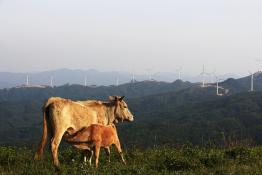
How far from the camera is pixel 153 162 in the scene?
49.5ft

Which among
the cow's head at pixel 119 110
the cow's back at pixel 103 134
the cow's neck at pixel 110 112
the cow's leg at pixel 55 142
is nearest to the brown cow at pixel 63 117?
the cow's leg at pixel 55 142

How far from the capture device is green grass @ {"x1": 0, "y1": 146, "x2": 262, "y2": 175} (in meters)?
12.9

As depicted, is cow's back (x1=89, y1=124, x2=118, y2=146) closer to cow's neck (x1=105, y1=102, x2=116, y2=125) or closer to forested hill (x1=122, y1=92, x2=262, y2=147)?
cow's neck (x1=105, y1=102, x2=116, y2=125)

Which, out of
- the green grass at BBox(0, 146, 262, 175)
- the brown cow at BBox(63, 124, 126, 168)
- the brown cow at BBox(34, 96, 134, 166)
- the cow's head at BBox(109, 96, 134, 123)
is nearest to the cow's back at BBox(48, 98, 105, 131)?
the brown cow at BBox(34, 96, 134, 166)

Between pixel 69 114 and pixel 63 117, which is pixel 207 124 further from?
pixel 63 117

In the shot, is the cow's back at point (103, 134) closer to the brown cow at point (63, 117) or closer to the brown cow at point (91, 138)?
the brown cow at point (91, 138)

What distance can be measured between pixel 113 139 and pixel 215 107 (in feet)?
505

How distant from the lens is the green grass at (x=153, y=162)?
1291 cm

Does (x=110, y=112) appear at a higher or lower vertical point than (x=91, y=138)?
higher

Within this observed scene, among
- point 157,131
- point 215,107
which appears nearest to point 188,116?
point 215,107

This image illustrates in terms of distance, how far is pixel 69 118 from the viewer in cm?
1536

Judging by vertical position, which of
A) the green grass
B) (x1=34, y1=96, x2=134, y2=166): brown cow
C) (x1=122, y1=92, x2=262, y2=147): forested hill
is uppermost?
(x1=34, y1=96, x2=134, y2=166): brown cow

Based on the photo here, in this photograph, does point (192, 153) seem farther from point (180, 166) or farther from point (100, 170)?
point (100, 170)

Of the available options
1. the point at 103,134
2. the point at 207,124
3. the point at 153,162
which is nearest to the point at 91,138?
the point at 103,134
